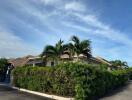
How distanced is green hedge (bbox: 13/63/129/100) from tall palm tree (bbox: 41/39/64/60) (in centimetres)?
875

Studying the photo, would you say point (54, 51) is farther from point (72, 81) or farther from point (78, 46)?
point (72, 81)

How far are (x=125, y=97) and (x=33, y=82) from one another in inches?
389

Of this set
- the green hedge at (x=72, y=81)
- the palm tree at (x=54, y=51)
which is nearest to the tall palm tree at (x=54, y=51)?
the palm tree at (x=54, y=51)

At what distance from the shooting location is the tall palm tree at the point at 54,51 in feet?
116

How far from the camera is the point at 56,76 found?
72.4 ft

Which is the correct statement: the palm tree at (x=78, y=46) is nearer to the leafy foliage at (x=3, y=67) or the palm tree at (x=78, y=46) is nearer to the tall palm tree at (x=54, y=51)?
the tall palm tree at (x=54, y=51)

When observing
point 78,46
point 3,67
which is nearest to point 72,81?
point 78,46

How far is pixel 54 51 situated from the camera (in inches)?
1399

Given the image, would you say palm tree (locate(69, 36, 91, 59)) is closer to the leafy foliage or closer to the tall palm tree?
the tall palm tree

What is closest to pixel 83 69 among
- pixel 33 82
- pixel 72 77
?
pixel 72 77

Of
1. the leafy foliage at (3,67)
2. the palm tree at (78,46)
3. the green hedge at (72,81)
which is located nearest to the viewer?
the green hedge at (72,81)

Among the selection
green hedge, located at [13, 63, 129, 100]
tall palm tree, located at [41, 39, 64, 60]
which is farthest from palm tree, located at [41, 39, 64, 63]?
green hedge, located at [13, 63, 129, 100]

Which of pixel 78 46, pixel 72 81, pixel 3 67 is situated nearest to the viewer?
pixel 72 81

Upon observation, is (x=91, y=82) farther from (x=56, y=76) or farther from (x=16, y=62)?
(x=16, y=62)
